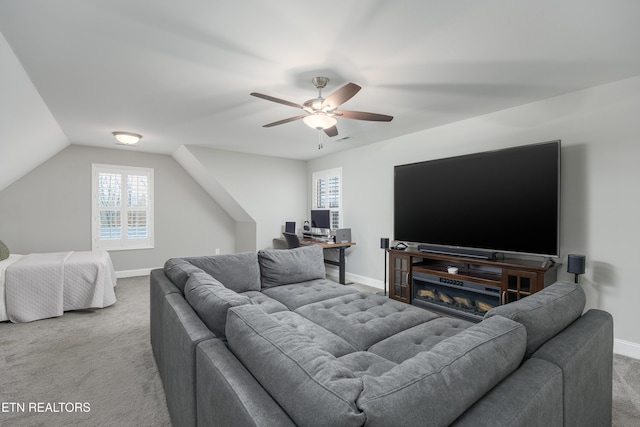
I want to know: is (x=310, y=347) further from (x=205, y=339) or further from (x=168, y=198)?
(x=168, y=198)

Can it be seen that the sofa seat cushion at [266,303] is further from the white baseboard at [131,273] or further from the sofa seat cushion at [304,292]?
the white baseboard at [131,273]

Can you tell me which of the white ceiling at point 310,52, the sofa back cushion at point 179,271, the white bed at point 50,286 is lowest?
the white bed at point 50,286

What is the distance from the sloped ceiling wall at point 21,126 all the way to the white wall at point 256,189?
1761mm

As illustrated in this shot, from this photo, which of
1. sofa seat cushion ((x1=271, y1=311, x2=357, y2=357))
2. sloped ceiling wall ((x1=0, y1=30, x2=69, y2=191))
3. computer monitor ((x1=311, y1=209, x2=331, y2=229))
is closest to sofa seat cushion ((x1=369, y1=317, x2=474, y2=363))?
sofa seat cushion ((x1=271, y1=311, x2=357, y2=357))

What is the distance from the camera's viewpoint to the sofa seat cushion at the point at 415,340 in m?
1.69

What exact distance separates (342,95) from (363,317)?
1659mm

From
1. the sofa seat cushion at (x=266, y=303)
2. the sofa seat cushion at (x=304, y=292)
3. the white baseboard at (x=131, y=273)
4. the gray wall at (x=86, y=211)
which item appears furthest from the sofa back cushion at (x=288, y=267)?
the white baseboard at (x=131, y=273)

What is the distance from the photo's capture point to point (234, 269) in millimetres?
2822

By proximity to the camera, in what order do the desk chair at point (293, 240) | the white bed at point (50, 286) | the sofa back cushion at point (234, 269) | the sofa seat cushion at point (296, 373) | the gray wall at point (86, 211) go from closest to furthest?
the sofa seat cushion at point (296, 373) < the sofa back cushion at point (234, 269) < the white bed at point (50, 286) < the gray wall at point (86, 211) < the desk chair at point (293, 240)

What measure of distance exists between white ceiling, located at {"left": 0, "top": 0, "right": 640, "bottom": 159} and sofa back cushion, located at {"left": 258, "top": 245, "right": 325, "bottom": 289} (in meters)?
1.60

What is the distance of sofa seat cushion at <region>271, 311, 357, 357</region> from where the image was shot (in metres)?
1.75

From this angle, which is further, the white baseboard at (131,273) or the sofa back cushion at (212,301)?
the white baseboard at (131,273)

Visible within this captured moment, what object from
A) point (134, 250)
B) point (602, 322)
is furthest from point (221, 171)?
point (602, 322)

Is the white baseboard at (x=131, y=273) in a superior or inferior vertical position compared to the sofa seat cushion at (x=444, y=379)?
inferior
